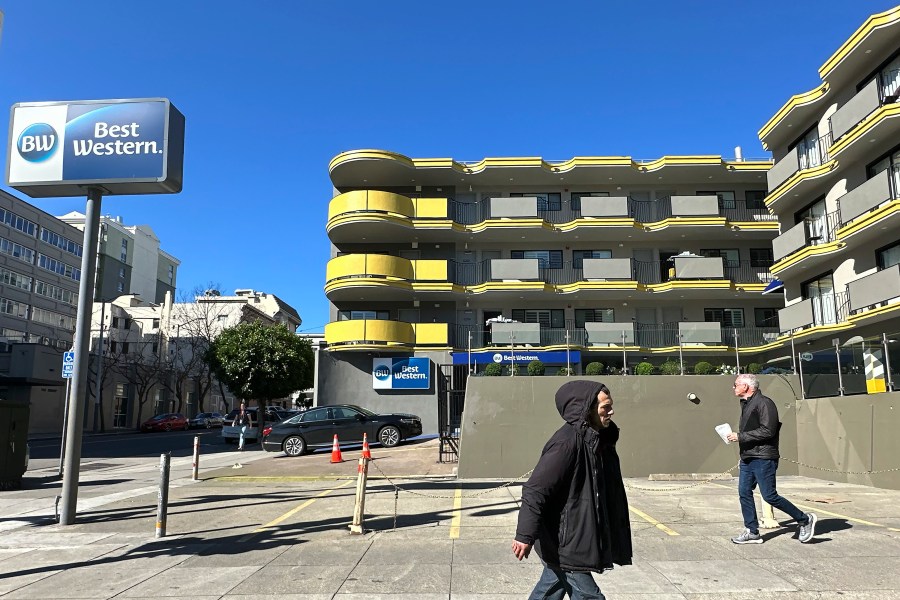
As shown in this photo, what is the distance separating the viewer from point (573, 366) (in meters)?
16.2

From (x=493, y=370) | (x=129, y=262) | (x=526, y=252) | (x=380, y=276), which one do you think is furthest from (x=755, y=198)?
(x=129, y=262)

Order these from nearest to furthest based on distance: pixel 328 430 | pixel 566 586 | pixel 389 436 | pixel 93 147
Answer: pixel 566 586, pixel 93 147, pixel 328 430, pixel 389 436

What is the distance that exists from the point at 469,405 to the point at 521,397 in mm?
1147

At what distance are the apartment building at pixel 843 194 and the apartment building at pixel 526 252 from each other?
12.0 feet

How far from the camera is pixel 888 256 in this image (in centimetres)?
2033

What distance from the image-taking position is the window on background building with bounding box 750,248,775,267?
101 ft

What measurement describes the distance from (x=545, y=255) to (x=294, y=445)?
55.2 ft

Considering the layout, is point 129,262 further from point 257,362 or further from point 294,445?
point 294,445

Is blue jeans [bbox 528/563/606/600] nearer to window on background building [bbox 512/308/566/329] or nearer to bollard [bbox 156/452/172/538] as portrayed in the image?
bollard [bbox 156/452/172/538]

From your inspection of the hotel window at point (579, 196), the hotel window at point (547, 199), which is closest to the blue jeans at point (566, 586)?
the hotel window at point (547, 199)

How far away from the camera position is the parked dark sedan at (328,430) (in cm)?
1916

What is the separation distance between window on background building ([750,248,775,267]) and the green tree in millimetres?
24467

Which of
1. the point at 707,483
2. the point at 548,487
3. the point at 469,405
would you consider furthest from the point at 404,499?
the point at 548,487

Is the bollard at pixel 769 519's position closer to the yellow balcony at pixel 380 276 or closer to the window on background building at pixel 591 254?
the yellow balcony at pixel 380 276
